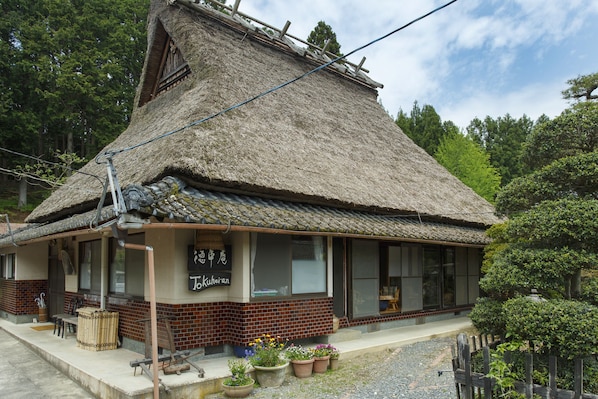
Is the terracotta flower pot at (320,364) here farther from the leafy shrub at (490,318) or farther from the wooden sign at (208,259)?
the leafy shrub at (490,318)

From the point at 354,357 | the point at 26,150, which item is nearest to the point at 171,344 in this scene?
the point at 354,357

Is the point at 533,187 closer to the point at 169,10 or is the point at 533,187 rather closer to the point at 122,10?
the point at 169,10

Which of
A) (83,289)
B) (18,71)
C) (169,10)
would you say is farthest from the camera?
(18,71)

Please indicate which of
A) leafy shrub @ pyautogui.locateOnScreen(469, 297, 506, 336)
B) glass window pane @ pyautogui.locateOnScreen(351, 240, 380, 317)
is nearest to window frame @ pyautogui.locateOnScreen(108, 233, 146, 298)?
glass window pane @ pyautogui.locateOnScreen(351, 240, 380, 317)

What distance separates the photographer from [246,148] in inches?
329

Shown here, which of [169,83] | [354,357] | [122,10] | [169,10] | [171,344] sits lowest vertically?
[354,357]

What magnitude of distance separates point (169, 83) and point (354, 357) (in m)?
8.81

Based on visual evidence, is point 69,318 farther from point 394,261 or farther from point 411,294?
point 411,294

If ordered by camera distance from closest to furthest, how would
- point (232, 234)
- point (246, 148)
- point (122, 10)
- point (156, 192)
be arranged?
point (156, 192)
point (232, 234)
point (246, 148)
point (122, 10)

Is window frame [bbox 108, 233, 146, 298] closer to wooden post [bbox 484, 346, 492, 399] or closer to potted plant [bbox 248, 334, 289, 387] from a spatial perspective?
potted plant [bbox 248, 334, 289, 387]

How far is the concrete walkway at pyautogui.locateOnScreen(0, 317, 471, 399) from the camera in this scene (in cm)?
567

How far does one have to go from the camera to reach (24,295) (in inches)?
497

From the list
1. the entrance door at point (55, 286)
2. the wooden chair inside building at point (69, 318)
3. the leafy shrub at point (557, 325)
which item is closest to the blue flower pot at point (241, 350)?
the leafy shrub at point (557, 325)

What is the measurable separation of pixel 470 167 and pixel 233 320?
71.2ft
